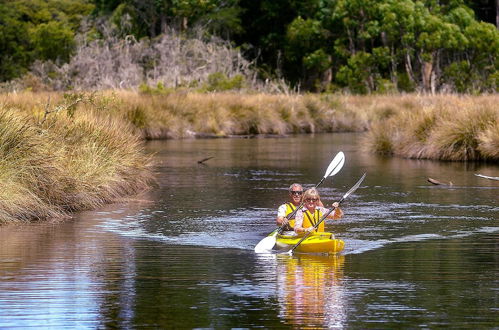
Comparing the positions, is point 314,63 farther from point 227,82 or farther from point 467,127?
point 467,127

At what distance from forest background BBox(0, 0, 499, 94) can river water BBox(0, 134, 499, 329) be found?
1261 inches

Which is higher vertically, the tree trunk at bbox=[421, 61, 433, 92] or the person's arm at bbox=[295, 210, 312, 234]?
the tree trunk at bbox=[421, 61, 433, 92]

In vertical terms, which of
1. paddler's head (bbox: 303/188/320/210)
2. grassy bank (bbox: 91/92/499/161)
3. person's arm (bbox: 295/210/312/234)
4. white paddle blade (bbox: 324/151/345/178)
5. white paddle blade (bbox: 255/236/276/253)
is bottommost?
white paddle blade (bbox: 255/236/276/253)

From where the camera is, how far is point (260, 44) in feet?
225

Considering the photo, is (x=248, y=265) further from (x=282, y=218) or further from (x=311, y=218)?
(x=311, y=218)

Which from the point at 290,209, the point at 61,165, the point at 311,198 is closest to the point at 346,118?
the point at 61,165

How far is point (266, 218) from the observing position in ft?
58.9

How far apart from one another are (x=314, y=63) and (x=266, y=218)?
4525 centimetres

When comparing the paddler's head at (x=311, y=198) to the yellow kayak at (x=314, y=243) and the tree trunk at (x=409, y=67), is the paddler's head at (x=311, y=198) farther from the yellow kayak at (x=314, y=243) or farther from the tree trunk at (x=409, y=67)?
the tree trunk at (x=409, y=67)

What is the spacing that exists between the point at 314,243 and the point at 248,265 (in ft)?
3.93

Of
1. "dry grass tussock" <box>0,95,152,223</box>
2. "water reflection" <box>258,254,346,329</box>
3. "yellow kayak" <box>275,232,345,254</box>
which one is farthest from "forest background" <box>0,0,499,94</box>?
"water reflection" <box>258,254,346,329</box>

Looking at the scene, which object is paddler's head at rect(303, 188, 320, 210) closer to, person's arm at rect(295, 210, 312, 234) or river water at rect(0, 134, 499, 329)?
person's arm at rect(295, 210, 312, 234)

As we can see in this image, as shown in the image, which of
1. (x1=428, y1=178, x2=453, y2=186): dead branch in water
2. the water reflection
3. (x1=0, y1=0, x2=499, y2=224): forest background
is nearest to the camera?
the water reflection

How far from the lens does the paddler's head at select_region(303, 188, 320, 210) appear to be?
1457 centimetres
